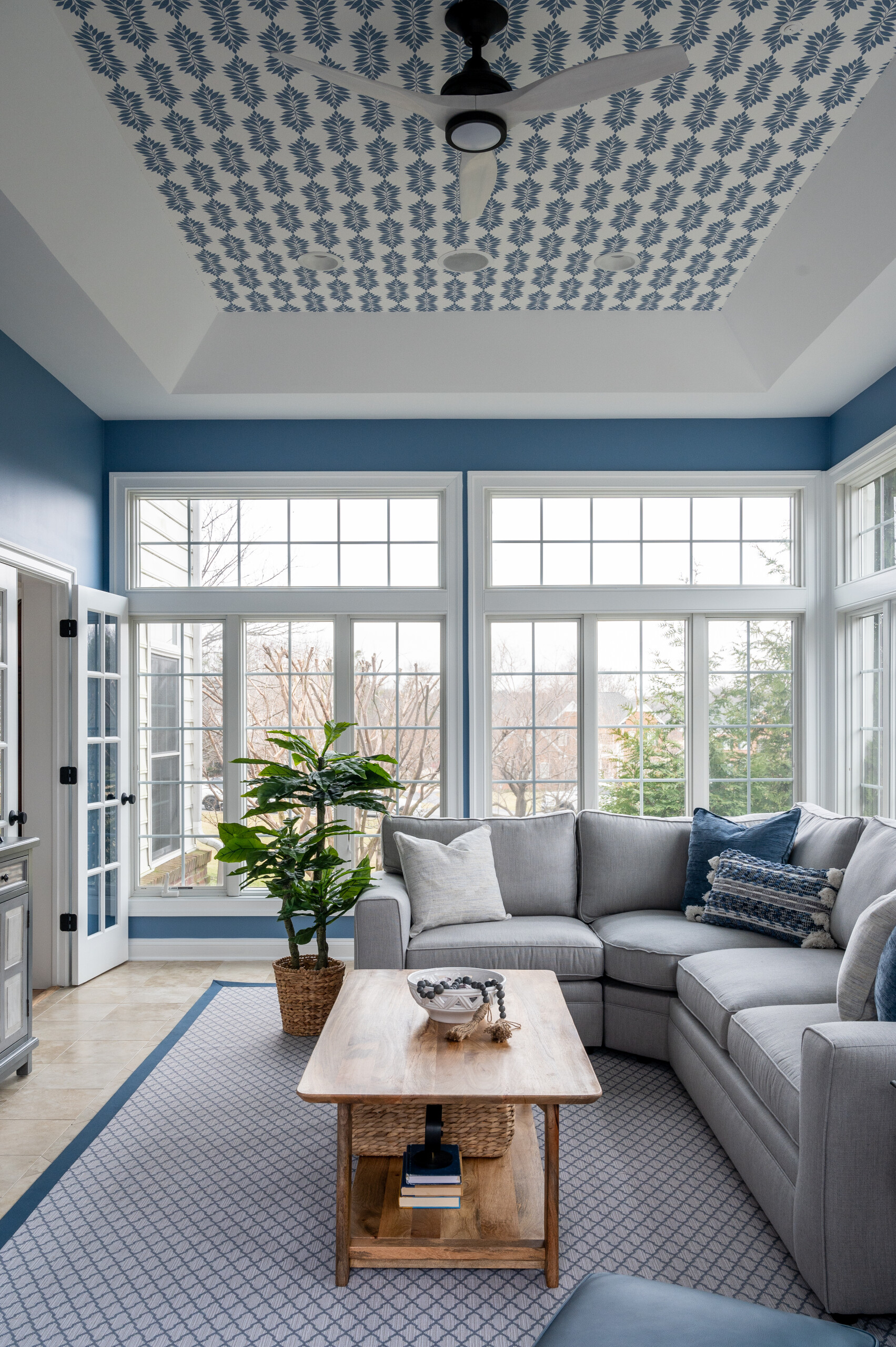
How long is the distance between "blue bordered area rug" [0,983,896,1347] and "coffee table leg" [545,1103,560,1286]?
Answer: 0.15 feet

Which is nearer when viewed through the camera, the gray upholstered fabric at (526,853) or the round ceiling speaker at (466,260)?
the round ceiling speaker at (466,260)

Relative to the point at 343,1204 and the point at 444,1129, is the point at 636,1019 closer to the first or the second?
the point at 444,1129

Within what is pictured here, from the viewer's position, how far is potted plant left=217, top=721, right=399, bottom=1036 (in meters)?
3.71

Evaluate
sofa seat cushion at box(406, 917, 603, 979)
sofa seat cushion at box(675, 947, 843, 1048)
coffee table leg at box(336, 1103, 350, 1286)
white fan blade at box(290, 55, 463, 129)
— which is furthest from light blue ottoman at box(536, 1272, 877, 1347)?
white fan blade at box(290, 55, 463, 129)

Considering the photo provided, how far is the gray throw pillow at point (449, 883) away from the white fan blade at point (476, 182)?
2.48m

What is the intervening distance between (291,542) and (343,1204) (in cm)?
380

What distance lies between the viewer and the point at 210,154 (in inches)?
125

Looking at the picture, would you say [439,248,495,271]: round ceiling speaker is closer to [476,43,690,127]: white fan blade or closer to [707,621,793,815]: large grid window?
[476,43,690,127]: white fan blade

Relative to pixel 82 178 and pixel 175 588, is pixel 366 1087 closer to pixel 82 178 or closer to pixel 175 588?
pixel 82 178

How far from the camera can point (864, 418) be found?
4629 millimetres

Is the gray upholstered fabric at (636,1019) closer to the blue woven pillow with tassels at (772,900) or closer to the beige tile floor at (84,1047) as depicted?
the blue woven pillow with tassels at (772,900)

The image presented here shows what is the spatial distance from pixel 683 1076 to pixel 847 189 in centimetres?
326

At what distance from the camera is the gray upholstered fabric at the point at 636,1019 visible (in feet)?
11.1

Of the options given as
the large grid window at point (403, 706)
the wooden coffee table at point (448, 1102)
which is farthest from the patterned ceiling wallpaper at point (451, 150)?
the wooden coffee table at point (448, 1102)
